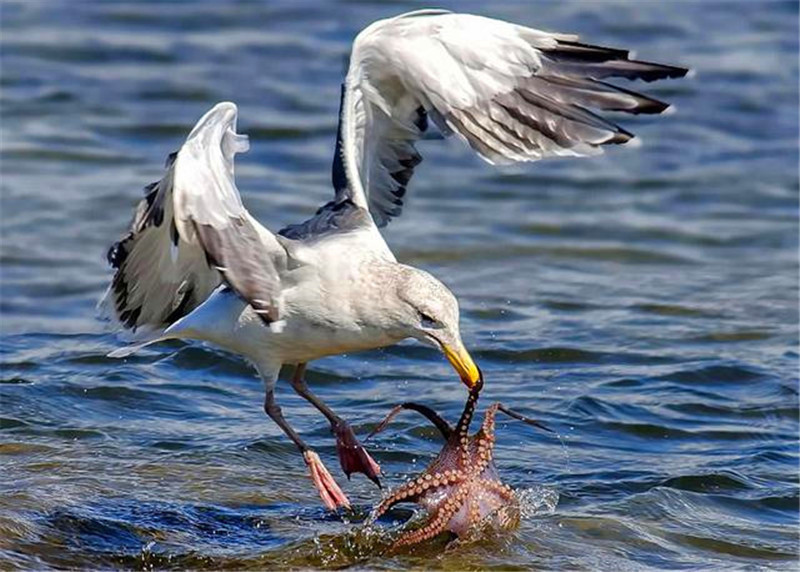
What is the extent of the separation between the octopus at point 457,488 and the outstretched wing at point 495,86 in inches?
52.1

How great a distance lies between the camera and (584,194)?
12461mm

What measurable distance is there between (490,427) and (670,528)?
93cm

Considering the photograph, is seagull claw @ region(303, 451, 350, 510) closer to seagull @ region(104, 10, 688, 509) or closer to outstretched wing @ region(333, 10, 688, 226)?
seagull @ region(104, 10, 688, 509)

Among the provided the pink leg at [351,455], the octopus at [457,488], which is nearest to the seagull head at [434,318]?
the octopus at [457,488]

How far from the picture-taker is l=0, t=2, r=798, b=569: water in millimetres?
6328

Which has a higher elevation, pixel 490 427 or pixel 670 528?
pixel 490 427

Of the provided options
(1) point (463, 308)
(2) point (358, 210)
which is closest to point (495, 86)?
(2) point (358, 210)

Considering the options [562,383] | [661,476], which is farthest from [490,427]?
[562,383]

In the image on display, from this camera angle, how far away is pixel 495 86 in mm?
7121

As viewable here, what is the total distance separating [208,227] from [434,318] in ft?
2.99

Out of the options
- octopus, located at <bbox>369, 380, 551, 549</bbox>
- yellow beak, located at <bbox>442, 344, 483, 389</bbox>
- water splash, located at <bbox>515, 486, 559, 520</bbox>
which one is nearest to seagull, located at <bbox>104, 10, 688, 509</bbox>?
yellow beak, located at <bbox>442, 344, 483, 389</bbox>

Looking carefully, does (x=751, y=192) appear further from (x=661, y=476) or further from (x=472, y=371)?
(x=472, y=371)

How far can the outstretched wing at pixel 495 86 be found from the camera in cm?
692

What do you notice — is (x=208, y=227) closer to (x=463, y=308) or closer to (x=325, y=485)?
(x=325, y=485)
